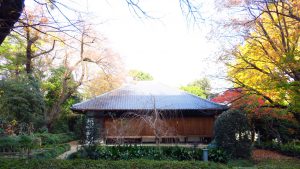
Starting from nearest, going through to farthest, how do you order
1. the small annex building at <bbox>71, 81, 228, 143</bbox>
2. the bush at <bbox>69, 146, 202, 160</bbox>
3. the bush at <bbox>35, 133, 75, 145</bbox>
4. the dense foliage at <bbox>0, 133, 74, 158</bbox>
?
1. the bush at <bbox>69, 146, 202, 160</bbox>
2. the dense foliage at <bbox>0, 133, 74, 158</bbox>
3. the bush at <bbox>35, 133, 75, 145</bbox>
4. the small annex building at <bbox>71, 81, 228, 143</bbox>

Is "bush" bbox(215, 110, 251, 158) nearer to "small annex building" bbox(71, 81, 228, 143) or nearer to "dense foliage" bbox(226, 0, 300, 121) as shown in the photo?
"dense foliage" bbox(226, 0, 300, 121)

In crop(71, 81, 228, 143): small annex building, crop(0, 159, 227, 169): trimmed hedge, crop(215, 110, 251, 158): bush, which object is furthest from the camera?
crop(71, 81, 228, 143): small annex building

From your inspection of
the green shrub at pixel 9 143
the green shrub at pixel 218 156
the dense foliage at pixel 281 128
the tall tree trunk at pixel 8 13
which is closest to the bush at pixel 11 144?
the green shrub at pixel 9 143

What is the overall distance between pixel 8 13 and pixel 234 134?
10583 mm

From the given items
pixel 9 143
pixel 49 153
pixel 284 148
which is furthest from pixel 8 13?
pixel 284 148

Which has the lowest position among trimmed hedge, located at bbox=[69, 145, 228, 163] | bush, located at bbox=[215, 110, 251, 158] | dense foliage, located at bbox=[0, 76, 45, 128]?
trimmed hedge, located at bbox=[69, 145, 228, 163]

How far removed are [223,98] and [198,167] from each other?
9576 millimetres

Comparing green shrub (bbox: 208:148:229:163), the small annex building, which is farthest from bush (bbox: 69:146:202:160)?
the small annex building

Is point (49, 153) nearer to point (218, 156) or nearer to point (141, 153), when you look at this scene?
point (141, 153)

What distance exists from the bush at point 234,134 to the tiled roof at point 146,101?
6.02 m

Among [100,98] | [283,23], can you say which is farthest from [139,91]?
[283,23]

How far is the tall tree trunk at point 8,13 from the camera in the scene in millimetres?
3139

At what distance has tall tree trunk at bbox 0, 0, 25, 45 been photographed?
3139mm

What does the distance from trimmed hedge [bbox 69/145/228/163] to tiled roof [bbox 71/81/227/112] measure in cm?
657
